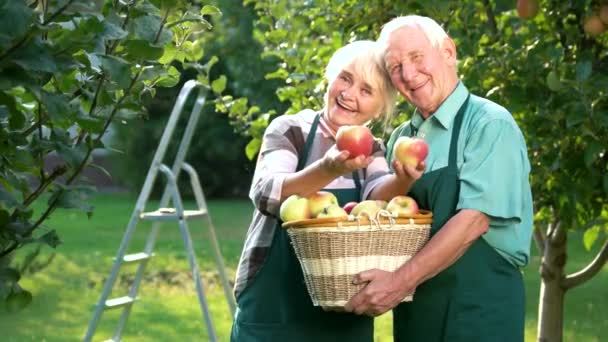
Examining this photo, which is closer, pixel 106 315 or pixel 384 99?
pixel 384 99

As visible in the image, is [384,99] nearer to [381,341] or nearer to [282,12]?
[282,12]

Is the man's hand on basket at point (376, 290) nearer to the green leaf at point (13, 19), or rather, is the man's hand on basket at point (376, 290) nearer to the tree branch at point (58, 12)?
the tree branch at point (58, 12)

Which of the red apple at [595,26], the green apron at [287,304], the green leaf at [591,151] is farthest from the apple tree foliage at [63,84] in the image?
the red apple at [595,26]

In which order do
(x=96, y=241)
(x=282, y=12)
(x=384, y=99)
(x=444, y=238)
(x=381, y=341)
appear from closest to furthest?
(x=444, y=238), (x=384, y=99), (x=282, y=12), (x=381, y=341), (x=96, y=241)

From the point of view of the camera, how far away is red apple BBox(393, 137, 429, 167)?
2656 millimetres

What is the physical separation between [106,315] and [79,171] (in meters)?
7.32

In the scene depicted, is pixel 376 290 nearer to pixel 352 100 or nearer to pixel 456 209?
pixel 456 209

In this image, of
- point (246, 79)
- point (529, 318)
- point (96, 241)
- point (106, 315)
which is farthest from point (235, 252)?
point (246, 79)

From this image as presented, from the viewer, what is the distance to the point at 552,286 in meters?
5.82

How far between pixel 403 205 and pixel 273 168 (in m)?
0.40

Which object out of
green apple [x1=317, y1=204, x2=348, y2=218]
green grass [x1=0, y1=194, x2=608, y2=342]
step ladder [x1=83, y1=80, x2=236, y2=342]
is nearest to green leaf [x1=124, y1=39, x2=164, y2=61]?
green apple [x1=317, y1=204, x2=348, y2=218]

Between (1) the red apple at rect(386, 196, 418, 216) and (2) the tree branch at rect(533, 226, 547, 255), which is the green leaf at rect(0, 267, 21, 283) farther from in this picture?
(2) the tree branch at rect(533, 226, 547, 255)

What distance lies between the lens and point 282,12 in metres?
5.60

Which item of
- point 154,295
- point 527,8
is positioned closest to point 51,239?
point 527,8
